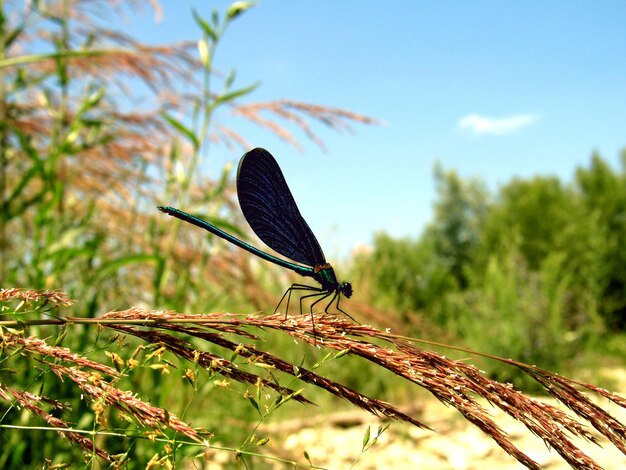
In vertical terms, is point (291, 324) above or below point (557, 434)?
above

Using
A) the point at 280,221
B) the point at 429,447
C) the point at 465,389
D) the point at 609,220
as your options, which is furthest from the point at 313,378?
the point at 609,220

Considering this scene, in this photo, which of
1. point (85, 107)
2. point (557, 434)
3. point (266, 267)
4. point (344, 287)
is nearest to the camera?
point (557, 434)

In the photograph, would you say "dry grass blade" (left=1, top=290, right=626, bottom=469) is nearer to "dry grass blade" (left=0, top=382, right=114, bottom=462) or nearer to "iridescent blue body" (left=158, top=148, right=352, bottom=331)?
"dry grass blade" (left=0, top=382, right=114, bottom=462)

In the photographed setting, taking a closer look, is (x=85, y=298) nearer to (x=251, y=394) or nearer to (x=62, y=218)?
(x=62, y=218)

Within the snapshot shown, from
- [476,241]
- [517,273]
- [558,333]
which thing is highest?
[476,241]

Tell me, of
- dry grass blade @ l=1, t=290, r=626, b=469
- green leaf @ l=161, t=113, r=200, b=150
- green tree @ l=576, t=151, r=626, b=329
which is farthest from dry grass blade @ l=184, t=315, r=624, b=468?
green tree @ l=576, t=151, r=626, b=329

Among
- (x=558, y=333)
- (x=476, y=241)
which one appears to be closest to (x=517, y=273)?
(x=558, y=333)
